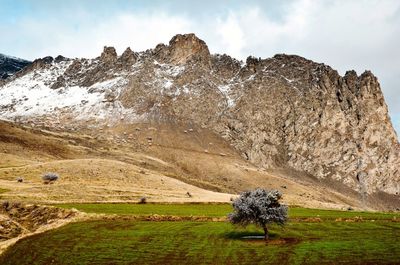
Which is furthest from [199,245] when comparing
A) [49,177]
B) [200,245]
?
[49,177]

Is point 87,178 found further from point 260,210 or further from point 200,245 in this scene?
point 200,245

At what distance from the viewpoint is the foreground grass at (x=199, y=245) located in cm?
3622

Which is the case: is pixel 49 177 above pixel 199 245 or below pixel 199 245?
above

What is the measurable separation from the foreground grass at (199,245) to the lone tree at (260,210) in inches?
65.3

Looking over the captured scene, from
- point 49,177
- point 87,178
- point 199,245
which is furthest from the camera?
point 87,178

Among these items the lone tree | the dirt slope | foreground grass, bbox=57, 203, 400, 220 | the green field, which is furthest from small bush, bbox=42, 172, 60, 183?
the lone tree

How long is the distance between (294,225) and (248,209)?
12.3m

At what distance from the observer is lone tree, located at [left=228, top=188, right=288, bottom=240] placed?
45.8m

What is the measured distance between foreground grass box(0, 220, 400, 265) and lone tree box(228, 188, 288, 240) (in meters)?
1.66

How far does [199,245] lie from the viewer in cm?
4131

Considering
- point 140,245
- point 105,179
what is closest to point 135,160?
point 105,179

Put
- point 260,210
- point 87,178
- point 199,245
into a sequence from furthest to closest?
1. point 87,178
2. point 260,210
3. point 199,245

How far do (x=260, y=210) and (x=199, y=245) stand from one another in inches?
286

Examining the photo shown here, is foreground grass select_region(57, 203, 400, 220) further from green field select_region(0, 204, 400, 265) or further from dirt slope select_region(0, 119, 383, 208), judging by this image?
green field select_region(0, 204, 400, 265)
